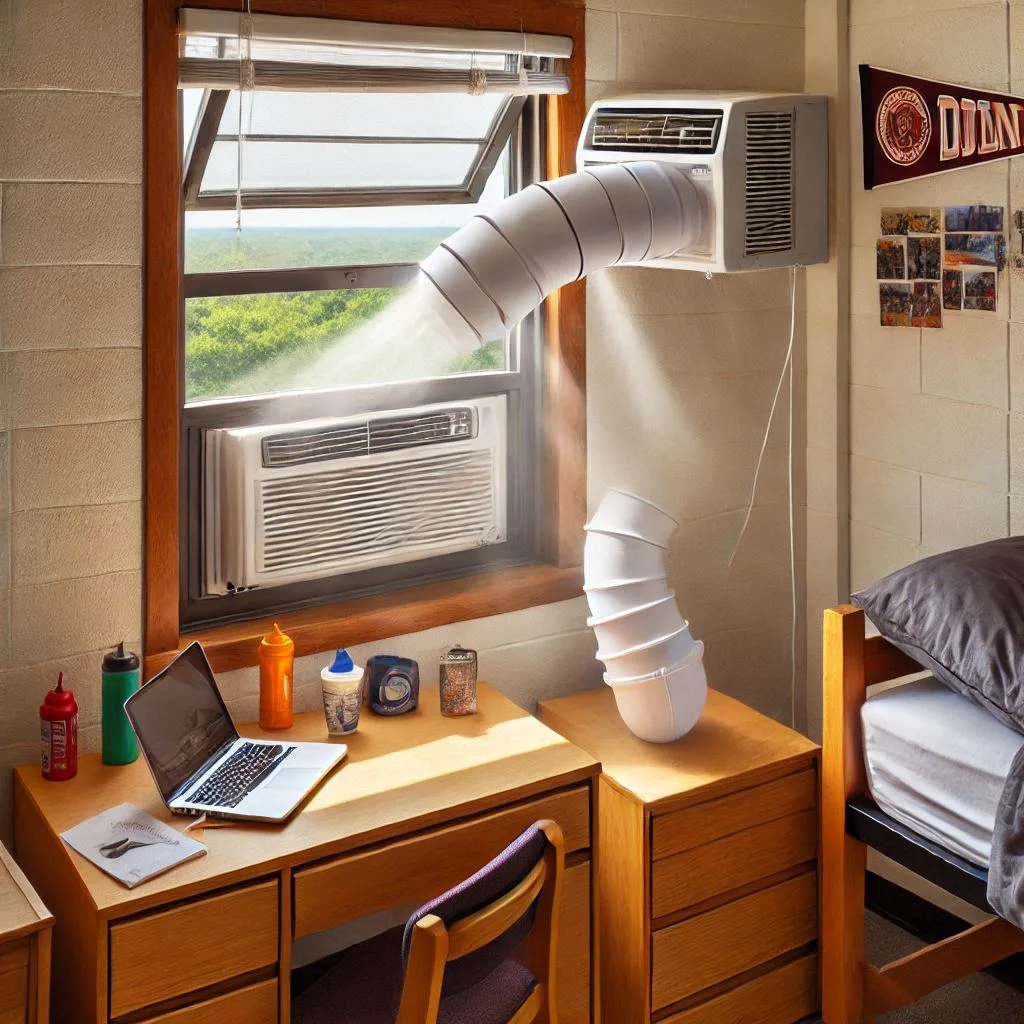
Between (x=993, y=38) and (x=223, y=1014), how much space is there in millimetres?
2444

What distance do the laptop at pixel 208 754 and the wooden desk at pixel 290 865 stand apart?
4 cm

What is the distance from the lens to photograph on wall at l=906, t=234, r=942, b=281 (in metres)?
2.86

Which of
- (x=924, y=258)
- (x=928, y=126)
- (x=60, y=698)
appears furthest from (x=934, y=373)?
(x=60, y=698)

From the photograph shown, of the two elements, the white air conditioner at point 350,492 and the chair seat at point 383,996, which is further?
the white air conditioner at point 350,492

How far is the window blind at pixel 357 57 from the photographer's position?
2.32 metres

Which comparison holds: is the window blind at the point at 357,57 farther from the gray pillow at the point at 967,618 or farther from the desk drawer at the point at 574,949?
the desk drawer at the point at 574,949

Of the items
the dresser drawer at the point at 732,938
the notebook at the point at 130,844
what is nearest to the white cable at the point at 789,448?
the dresser drawer at the point at 732,938

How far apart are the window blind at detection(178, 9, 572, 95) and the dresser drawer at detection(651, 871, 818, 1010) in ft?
5.85

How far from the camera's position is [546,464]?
2959 mm

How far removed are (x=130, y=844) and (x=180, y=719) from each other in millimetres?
285

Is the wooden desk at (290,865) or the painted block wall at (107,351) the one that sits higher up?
the painted block wall at (107,351)

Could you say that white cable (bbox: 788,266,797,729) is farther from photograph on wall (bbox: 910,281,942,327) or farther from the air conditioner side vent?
the air conditioner side vent

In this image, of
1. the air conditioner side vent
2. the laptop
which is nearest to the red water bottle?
the laptop

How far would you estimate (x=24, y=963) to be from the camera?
1819mm
